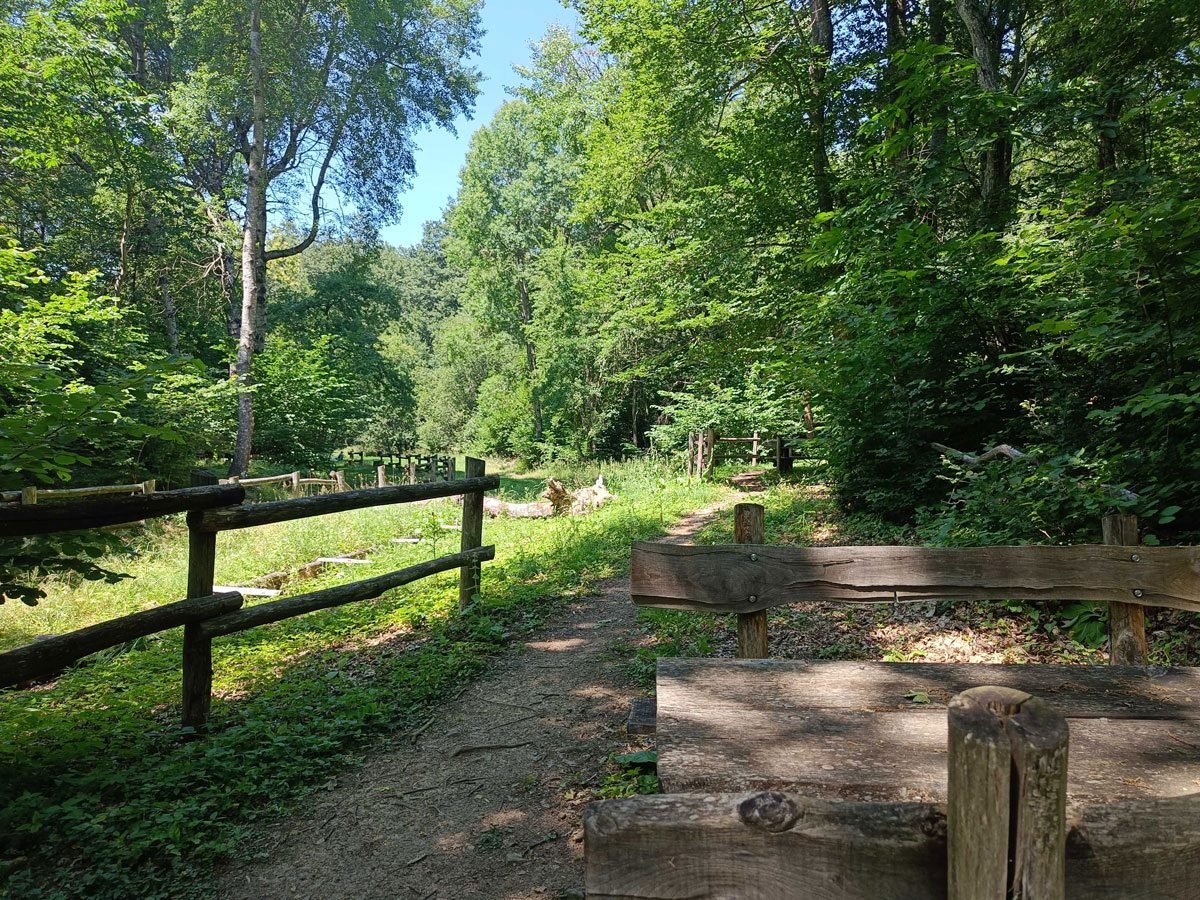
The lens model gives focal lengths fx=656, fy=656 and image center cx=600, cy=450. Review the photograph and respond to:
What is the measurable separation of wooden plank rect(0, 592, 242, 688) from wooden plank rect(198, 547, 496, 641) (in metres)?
0.08

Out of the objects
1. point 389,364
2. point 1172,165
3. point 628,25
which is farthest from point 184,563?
point 389,364

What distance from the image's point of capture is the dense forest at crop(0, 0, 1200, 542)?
16.1 ft

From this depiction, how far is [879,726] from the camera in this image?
80.3 inches

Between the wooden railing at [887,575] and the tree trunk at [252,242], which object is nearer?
the wooden railing at [887,575]

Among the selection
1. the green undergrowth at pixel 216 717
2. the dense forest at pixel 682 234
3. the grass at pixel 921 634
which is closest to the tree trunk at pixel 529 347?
the dense forest at pixel 682 234

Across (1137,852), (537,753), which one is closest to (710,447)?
(537,753)

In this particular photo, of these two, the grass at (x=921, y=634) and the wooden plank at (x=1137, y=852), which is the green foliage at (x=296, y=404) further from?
the wooden plank at (x=1137, y=852)

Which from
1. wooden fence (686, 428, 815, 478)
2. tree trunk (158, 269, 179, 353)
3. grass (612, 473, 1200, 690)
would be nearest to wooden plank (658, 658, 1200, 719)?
grass (612, 473, 1200, 690)

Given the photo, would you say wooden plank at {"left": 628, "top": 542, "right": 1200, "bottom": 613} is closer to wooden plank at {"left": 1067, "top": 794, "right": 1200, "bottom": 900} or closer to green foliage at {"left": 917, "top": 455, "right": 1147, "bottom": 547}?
green foliage at {"left": 917, "top": 455, "right": 1147, "bottom": 547}

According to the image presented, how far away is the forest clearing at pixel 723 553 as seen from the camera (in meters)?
1.74

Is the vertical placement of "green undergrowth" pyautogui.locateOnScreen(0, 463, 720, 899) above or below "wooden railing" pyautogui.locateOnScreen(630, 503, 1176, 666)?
below

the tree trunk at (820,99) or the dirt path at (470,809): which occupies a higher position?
the tree trunk at (820,99)

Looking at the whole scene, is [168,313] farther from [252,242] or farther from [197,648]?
[197,648]

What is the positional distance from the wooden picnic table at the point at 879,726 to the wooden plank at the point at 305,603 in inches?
111
